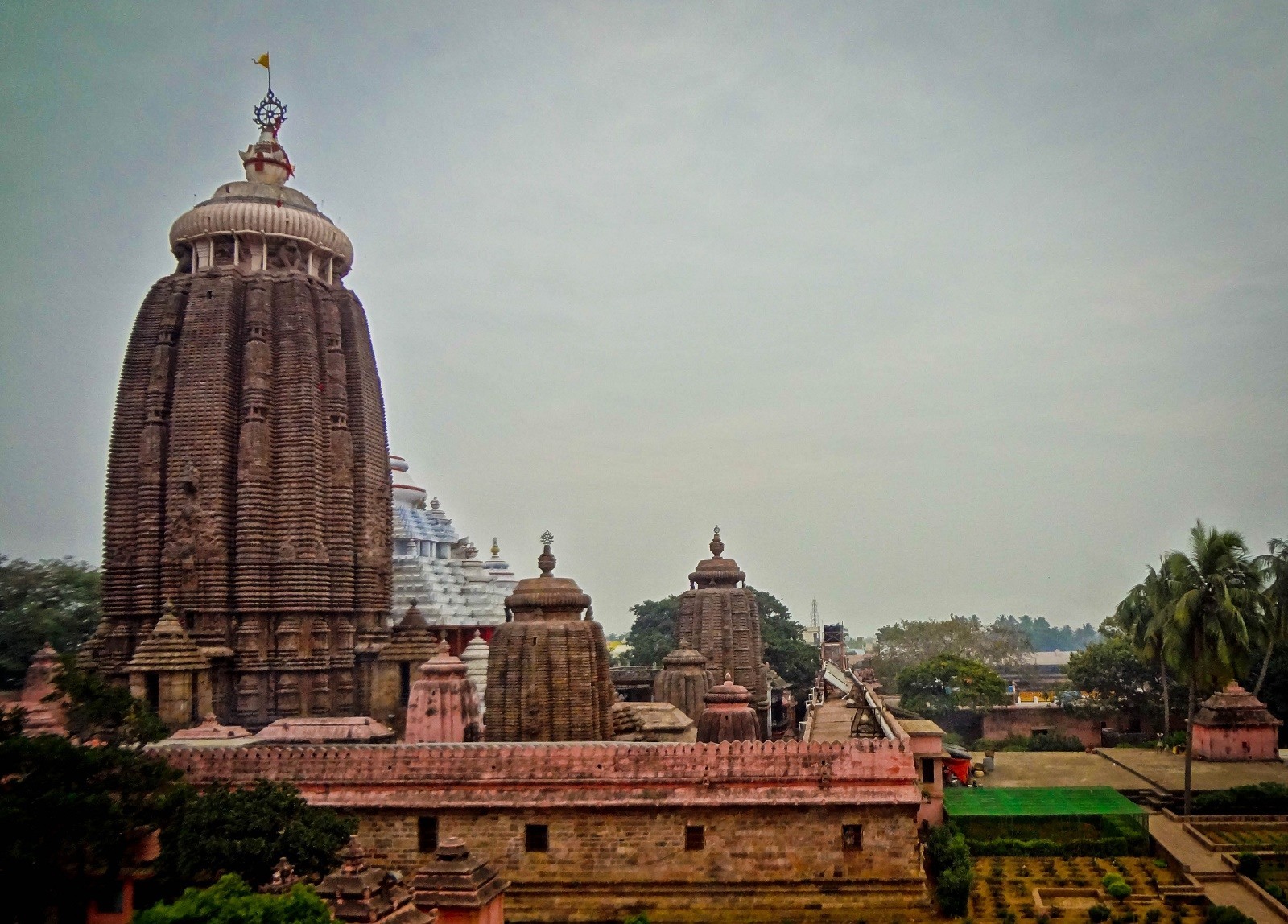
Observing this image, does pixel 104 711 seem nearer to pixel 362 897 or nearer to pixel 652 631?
pixel 362 897

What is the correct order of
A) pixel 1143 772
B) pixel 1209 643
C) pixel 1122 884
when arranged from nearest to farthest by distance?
pixel 1122 884 → pixel 1209 643 → pixel 1143 772

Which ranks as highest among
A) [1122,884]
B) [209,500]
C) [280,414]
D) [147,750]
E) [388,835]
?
[280,414]

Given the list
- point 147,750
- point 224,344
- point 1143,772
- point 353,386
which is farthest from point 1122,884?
point 224,344

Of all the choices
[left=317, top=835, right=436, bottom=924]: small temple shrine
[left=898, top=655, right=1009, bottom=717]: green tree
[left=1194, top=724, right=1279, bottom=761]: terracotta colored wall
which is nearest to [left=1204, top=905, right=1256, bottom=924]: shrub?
[left=317, top=835, right=436, bottom=924]: small temple shrine

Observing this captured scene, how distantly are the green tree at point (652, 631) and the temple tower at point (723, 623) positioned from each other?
3039 cm

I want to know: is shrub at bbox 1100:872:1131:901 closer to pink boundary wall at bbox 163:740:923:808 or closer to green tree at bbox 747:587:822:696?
pink boundary wall at bbox 163:740:923:808

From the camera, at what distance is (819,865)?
19984 millimetres

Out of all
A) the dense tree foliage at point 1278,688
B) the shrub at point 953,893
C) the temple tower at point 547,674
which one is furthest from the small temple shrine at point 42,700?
the dense tree foliage at point 1278,688

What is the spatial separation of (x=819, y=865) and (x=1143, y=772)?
815 inches

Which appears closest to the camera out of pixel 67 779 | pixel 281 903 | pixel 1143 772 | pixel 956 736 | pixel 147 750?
pixel 281 903

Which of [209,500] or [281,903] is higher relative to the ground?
[209,500]

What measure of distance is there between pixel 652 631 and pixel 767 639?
1539cm

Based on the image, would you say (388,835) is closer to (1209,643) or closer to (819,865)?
(819,865)

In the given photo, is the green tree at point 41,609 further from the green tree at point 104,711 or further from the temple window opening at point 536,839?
the temple window opening at point 536,839
